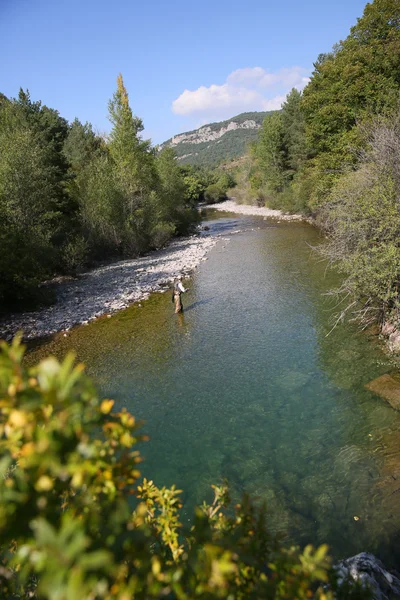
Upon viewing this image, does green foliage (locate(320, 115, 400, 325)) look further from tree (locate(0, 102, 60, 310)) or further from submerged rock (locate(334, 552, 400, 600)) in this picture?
tree (locate(0, 102, 60, 310))

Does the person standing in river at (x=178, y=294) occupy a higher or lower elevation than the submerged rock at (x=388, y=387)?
higher

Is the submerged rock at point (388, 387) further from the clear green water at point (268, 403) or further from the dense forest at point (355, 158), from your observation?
the dense forest at point (355, 158)

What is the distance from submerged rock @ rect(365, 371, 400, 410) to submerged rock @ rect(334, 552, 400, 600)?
515cm

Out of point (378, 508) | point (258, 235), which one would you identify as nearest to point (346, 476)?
point (378, 508)

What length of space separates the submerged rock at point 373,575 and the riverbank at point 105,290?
48.7 feet

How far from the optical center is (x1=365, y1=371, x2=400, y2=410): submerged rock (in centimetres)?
1001

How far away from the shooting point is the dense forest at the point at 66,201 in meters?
20.2

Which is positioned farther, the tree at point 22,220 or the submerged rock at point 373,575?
the tree at point 22,220

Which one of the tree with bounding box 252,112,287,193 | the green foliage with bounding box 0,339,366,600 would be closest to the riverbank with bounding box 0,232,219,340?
the green foliage with bounding box 0,339,366,600

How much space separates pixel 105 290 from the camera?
23.2 metres

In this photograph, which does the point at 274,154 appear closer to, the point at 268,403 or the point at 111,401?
the point at 268,403

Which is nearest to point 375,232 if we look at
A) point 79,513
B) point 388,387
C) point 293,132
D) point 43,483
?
point 388,387

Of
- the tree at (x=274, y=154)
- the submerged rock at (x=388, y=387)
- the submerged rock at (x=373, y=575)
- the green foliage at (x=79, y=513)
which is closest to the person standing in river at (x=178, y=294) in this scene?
the submerged rock at (x=388, y=387)

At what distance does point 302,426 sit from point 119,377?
6361mm
